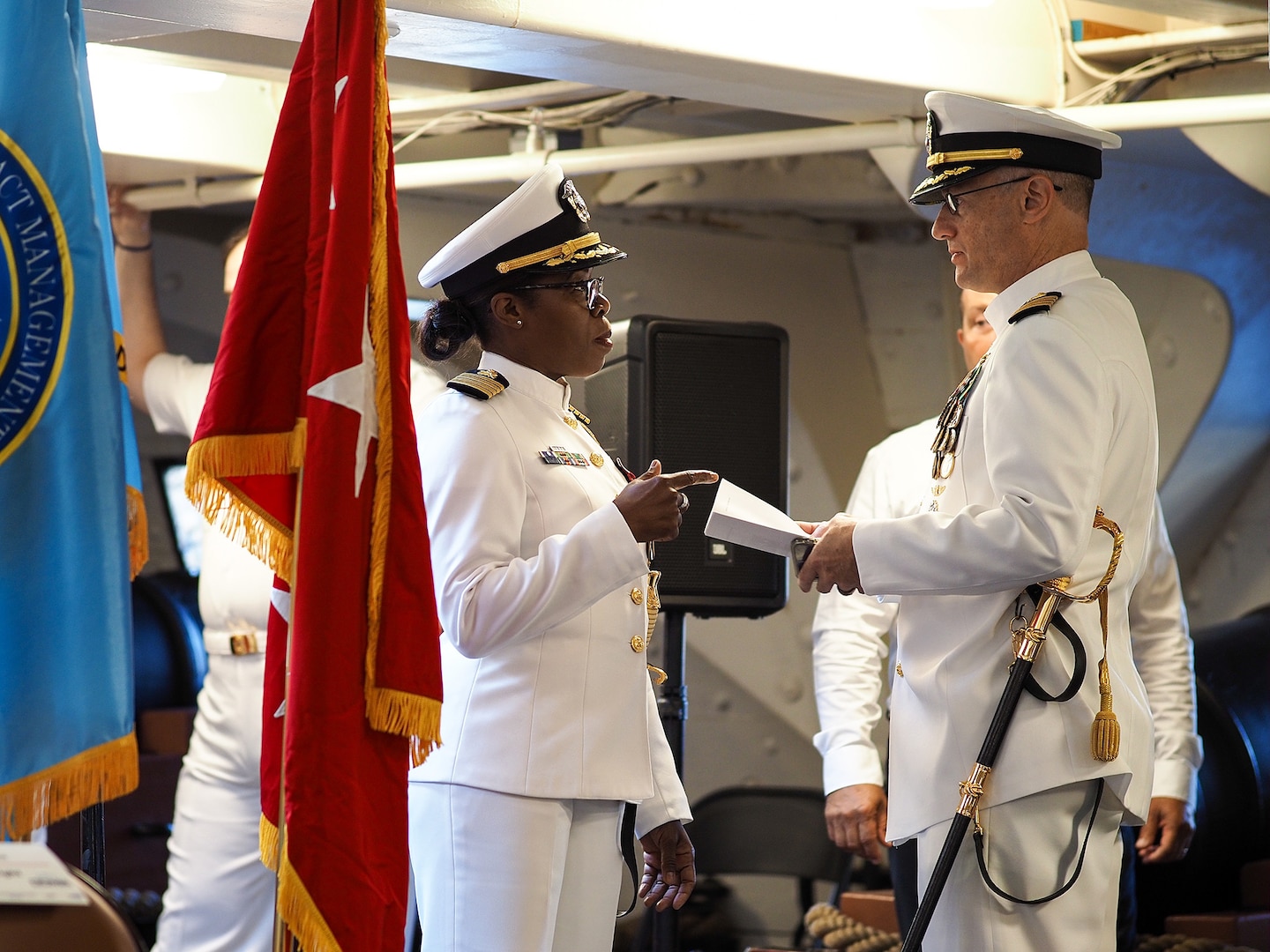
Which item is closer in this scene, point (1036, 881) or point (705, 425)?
point (1036, 881)

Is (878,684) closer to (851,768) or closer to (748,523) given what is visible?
(851,768)

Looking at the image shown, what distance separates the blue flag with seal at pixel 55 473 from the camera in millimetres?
2209

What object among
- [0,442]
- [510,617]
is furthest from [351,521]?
[0,442]

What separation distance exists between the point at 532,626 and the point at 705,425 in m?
1.60

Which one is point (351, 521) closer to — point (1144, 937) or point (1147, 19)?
point (1144, 937)

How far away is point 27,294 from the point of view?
2.26 metres

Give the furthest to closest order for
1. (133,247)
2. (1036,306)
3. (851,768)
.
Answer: (133,247) → (851,768) → (1036,306)

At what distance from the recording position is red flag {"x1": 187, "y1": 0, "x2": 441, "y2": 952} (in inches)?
84.1

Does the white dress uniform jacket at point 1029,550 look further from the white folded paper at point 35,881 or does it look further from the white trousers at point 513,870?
the white folded paper at point 35,881

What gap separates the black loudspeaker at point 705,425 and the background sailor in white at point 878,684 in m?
0.23

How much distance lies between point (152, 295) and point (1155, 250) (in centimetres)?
311

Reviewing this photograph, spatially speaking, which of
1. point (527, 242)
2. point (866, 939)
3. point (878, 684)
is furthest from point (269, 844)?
point (866, 939)

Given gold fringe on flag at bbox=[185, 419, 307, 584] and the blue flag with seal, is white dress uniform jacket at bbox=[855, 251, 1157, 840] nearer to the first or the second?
gold fringe on flag at bbox=[185, 419, 307, 584]

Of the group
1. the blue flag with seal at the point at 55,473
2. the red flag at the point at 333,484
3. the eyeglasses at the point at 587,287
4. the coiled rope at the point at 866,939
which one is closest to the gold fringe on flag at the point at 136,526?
the blue flag with seal at the point at 55,473
